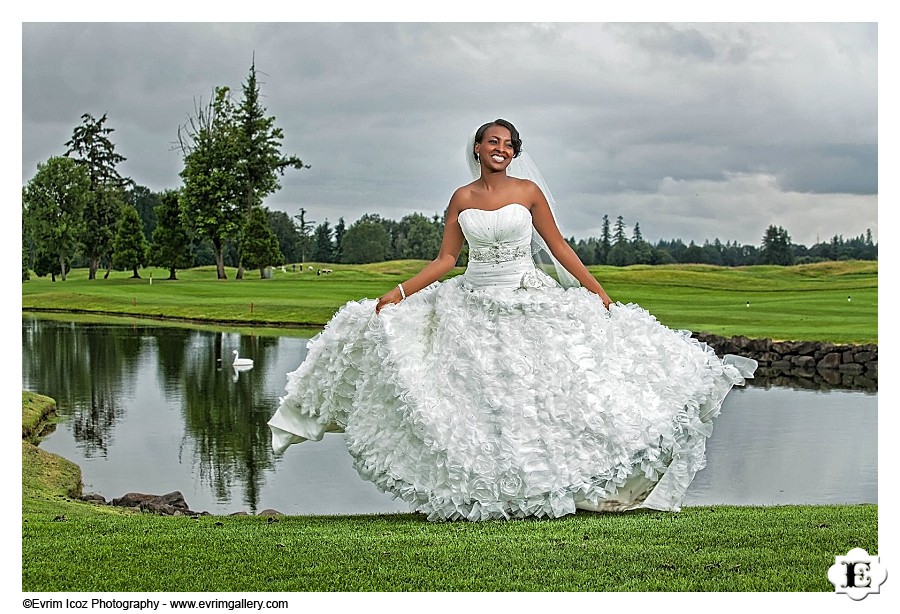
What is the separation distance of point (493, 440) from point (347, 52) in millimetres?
28218

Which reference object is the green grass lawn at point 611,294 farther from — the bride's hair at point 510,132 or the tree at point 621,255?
the bride's hair at point 510,132

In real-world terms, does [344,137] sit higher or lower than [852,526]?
higher

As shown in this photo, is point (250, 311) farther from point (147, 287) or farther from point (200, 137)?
point (200, 137)

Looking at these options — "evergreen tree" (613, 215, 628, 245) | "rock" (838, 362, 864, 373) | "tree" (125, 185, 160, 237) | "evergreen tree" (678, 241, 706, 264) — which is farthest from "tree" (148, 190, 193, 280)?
"rock" (838, 362, 864, 373)

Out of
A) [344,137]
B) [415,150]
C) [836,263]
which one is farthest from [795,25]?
[344,137]

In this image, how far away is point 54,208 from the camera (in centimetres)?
3244

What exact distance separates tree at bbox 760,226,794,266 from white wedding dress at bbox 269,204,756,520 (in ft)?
93.1

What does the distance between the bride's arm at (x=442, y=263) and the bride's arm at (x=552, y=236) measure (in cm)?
46

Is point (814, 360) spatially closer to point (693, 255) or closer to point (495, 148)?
point (693, 255)

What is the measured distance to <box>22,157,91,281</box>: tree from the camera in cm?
3197

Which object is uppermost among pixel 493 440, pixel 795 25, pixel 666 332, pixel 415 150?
pixel 795 25

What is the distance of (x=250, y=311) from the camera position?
29875mm

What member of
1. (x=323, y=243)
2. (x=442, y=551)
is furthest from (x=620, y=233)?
(x=442, y=551)

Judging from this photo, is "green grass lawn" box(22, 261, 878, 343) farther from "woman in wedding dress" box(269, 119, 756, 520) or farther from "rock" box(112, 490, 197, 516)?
"woman in wedding dress" box(269, 119, 756, 520)
